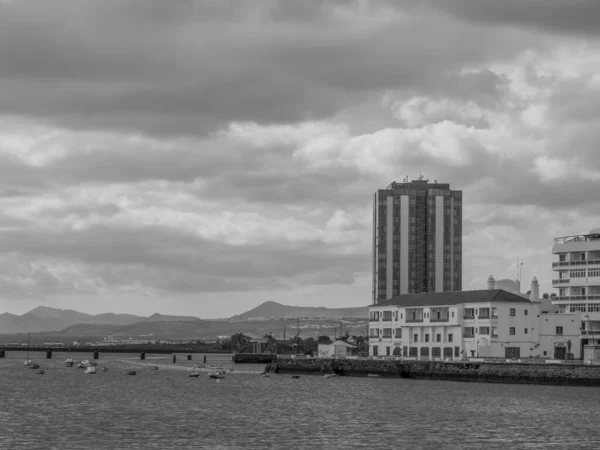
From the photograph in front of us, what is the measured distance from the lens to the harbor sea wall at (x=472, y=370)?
145 meters

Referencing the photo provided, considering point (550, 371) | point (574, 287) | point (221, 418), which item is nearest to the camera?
point (221, 418)

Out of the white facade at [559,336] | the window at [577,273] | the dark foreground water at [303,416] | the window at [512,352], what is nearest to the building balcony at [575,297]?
the window at [577,273]

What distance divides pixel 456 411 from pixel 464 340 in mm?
62213

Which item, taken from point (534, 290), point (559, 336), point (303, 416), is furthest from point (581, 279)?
point (303, 416)

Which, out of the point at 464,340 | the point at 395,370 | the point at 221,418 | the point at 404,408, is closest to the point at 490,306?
the point at 464,340

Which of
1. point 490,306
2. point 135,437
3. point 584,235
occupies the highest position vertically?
point 584,235

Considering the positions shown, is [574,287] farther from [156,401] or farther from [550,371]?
[156,401]

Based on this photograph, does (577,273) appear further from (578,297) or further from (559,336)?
(559,336)

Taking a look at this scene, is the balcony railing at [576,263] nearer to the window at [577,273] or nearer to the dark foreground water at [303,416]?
the window at [577,273]

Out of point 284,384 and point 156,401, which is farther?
point 284,384

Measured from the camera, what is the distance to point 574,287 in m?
183

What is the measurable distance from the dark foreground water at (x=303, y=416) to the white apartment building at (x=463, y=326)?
14.3 meters

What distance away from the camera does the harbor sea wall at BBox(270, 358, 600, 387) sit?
→ 145000 mm

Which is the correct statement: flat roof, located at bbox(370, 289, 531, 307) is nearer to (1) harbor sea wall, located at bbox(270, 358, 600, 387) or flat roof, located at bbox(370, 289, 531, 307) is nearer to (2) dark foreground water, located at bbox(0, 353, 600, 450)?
(1) harbor sea wall, located at bbox(270, 358, 600, 387)
